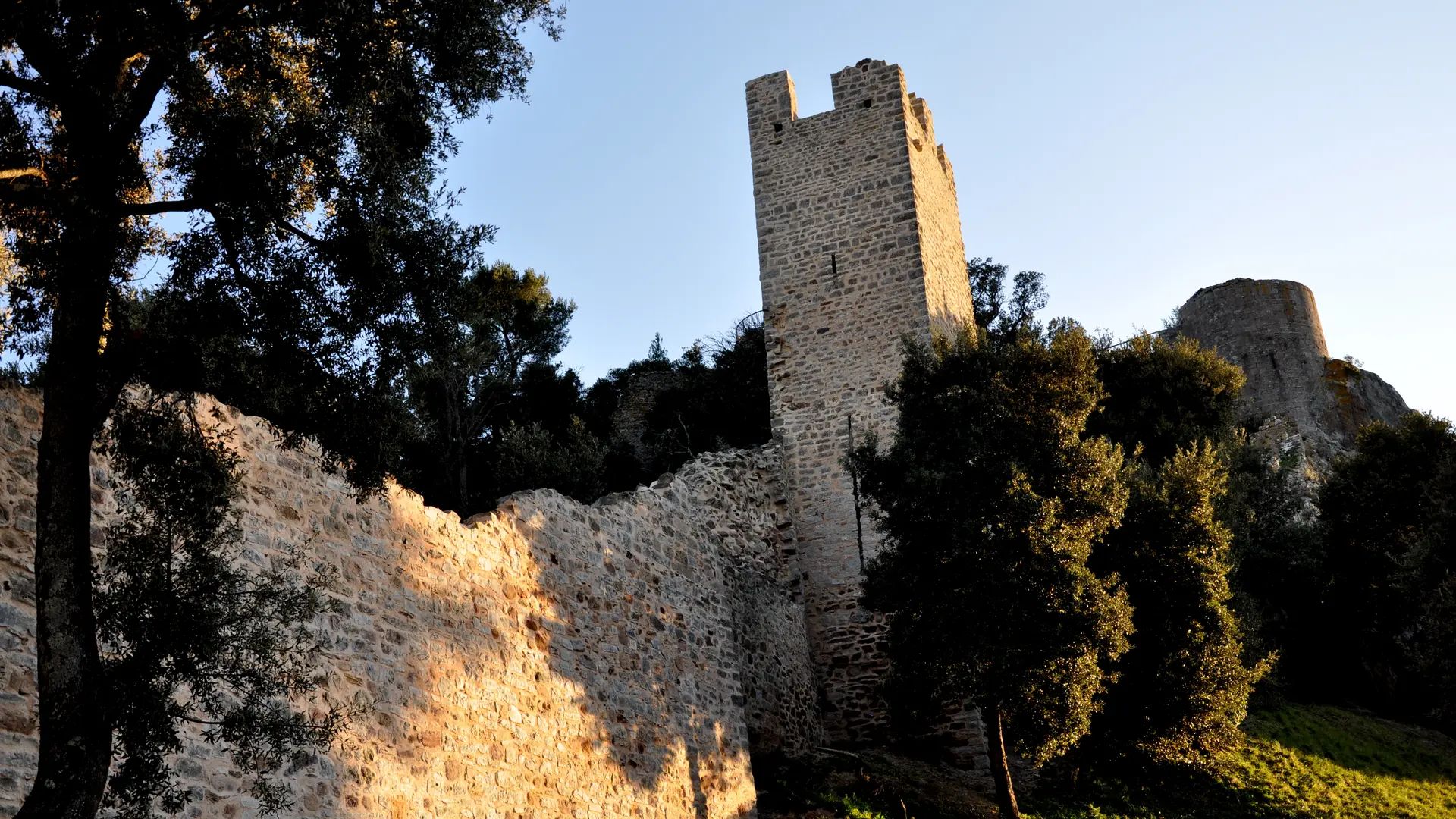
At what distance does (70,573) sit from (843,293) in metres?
15.1

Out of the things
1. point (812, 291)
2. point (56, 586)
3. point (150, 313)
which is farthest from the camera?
point (812, 291)

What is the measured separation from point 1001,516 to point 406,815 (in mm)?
7490

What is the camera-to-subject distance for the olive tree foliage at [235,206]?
6.09 metres

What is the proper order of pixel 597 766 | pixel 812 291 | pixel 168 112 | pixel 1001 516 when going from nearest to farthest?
pixel 168 112 < pixel 597 766 < pixel 1001 516 < pixel 812 291

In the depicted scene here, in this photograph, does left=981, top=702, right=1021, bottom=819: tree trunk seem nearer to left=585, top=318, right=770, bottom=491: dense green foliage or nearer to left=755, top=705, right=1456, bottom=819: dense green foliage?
left=755, top=705, right=1456, bottom=819: dense green foliage

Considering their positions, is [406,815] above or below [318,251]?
below

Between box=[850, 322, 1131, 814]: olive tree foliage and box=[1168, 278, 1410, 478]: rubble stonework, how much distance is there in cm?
1597

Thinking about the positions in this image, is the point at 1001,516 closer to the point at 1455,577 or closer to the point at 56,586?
the point at 1455,577

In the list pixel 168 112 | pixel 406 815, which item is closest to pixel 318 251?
pixel 168 112

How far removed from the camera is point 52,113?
24.0 ft

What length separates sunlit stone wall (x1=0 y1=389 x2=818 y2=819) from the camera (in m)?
6.80

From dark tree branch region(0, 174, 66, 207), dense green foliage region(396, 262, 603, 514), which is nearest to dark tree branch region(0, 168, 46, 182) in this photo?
dark tree branch region(0, 174, 66, 207)

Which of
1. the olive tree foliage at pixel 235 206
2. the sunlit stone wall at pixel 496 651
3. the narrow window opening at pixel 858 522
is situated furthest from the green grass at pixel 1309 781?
the olive tree foliage at pixel 235 206

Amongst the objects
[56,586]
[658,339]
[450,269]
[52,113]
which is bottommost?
[56,586]
